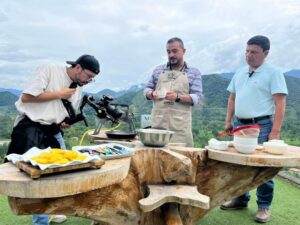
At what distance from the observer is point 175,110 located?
3443 mm

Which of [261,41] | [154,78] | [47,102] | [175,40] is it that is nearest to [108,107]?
[47,102]

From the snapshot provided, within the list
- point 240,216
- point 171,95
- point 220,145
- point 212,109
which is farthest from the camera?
point 212,109

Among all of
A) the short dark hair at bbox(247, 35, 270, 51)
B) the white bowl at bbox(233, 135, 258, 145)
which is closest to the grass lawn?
the white bowl at bbox(233, 135, 258, 145)

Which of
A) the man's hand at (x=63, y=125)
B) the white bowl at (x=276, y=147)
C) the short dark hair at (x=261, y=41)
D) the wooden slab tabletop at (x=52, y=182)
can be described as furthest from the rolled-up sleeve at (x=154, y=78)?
the wooden slab tabletop at (x=52, y=182)

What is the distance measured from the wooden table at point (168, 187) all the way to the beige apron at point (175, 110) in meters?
0.75

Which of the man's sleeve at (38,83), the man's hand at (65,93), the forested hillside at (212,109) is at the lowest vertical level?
the forested hillside at (212,109)

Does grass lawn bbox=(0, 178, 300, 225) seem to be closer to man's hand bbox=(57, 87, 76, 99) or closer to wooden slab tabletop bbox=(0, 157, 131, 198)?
man's hand bbox=(57, 87, 76, 99)

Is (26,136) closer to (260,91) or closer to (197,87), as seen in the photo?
(197,87)

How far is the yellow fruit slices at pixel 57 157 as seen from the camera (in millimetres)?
1576

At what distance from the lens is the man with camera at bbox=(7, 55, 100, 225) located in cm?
249

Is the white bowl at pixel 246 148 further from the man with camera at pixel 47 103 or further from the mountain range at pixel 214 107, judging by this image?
the mountain range at pixel 214 107

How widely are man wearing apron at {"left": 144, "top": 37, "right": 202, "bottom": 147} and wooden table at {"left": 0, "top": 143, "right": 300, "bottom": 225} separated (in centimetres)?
77

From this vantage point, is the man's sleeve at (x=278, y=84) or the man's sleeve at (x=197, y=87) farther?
the man's sleeve at (x=197, y=87)

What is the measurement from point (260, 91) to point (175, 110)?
89cm
